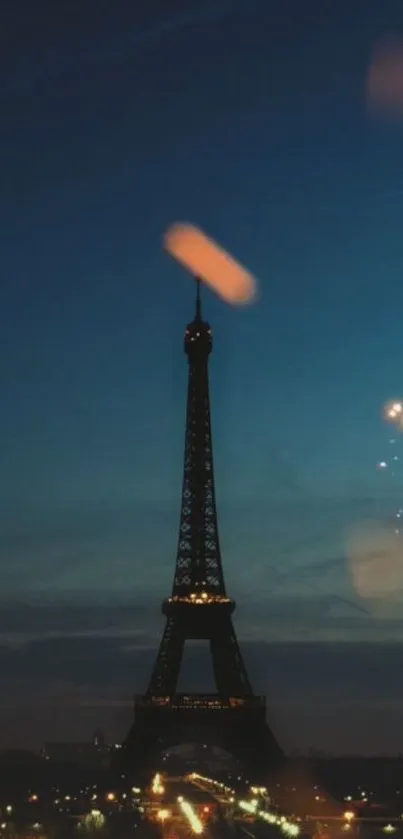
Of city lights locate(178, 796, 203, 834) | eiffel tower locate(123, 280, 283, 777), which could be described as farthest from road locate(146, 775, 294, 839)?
eiffel tower locate(123, 280, 283, 777)

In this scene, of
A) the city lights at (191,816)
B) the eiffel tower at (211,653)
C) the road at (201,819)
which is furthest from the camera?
the eiffel tower at (211,653)

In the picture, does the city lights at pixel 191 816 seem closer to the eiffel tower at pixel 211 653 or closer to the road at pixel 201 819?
the road at pixel 201 819

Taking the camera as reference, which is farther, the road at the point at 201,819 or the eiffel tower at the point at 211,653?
the eiffel tower at the point at 211,653

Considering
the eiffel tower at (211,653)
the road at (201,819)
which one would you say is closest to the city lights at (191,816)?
the road at (201,819)

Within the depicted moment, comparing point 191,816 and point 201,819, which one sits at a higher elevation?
point 191,816

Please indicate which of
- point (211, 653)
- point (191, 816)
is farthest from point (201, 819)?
point (211, 653)

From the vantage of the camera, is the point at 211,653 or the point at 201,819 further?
the point at 211,653

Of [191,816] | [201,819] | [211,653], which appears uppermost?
[211,653]

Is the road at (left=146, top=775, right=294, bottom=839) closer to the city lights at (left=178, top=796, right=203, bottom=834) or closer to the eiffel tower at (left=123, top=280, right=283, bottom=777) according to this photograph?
the city lights at (left=178, top=796, right=203, bottom=834)

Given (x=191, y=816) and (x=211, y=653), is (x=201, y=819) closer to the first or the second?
(x=191, y=816)

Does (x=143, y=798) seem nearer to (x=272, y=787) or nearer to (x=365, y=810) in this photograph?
(x=272, y=787)
